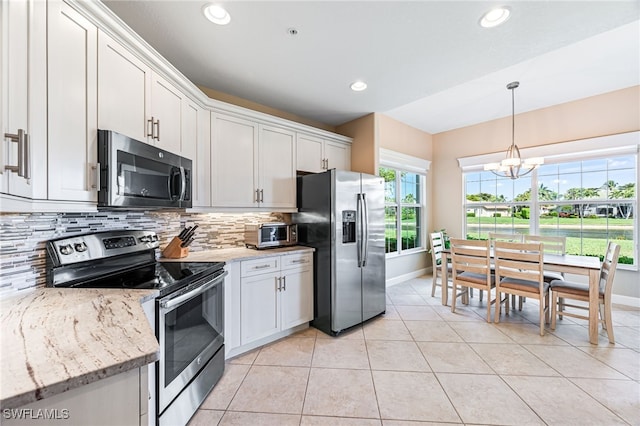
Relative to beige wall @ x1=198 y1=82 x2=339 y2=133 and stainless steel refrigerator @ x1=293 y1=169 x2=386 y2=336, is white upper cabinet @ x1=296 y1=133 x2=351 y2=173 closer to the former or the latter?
stainless steel refrigerator @ x1=293 y1=169 x2=386 y2=336

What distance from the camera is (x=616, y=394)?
1820mm

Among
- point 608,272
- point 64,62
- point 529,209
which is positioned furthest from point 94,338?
point 529,209

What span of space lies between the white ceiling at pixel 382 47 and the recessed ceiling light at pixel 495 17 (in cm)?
4

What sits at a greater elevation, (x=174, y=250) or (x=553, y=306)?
(x=174, y=250)

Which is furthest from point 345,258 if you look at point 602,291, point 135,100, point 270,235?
point 602,291

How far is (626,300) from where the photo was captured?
3.45m

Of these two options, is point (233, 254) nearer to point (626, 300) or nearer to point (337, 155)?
point (337, 155)

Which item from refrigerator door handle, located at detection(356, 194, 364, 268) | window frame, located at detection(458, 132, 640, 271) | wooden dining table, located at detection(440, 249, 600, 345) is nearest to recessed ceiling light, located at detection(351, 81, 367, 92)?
refrigerator door handle, located at detection(356, 194, 364, 268)

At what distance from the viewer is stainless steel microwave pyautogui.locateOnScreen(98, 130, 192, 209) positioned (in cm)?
143

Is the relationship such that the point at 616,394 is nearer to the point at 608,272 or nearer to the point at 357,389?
the point at 608,272

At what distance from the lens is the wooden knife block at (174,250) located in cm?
229

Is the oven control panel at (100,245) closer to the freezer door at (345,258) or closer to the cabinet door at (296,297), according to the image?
the cabinet door at (296,297)

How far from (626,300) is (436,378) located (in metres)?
3.44

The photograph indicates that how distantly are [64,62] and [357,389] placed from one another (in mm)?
2597
